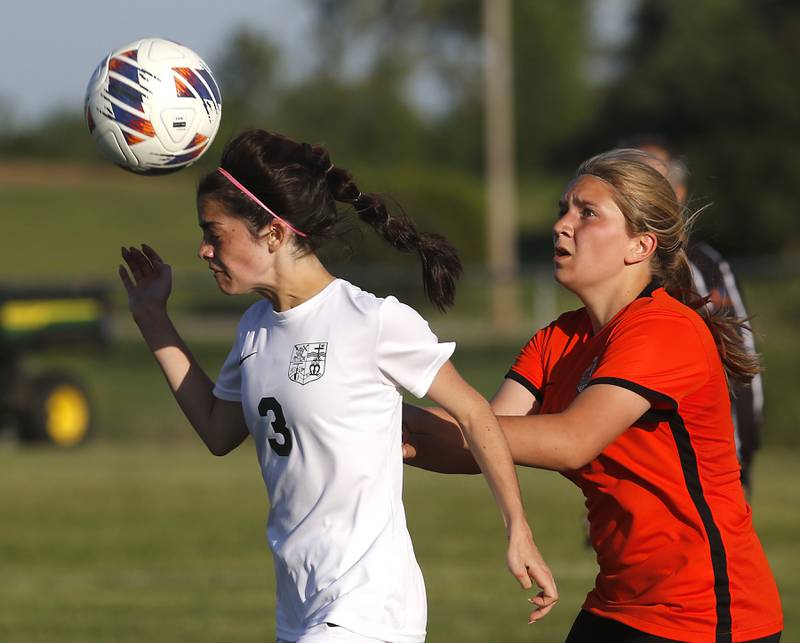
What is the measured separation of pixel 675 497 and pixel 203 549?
8120mm

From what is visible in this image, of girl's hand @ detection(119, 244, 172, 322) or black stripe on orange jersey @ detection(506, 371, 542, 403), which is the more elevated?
girl's hand @ detection(119, 244, 172, 322)

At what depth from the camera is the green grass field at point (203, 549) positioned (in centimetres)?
879

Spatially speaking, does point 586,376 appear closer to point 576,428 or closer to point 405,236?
point 576,428

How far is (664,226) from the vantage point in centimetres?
421

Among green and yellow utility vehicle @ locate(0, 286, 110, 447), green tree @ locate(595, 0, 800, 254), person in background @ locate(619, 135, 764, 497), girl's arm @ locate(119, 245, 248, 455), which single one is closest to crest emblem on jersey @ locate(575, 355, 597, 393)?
girl's arm @ locate(119, 245, 248, 455)

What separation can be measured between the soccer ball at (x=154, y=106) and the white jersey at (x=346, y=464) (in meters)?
0.81

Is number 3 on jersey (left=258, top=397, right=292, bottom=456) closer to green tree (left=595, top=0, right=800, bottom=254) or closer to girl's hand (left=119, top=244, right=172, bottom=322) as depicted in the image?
girl's hand (left=119, top=244, right=172, bottom=322)

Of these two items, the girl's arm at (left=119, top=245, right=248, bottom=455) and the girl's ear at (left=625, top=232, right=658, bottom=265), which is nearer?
the girl's ear at (left=625, top=232, right=658, bottom=265)

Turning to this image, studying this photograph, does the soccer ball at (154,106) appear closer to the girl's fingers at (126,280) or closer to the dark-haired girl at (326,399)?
the girl's fingers at (126,280)

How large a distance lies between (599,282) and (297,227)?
2.77ft

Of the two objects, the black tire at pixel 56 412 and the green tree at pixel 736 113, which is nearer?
the black tire at pixel 56 412

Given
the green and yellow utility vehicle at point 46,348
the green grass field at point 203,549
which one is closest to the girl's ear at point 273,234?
the green grass field at point 203,549

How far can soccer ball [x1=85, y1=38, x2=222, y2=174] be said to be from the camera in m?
4.49

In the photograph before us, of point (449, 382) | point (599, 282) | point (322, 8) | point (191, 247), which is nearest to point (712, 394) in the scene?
point (599, 282)
